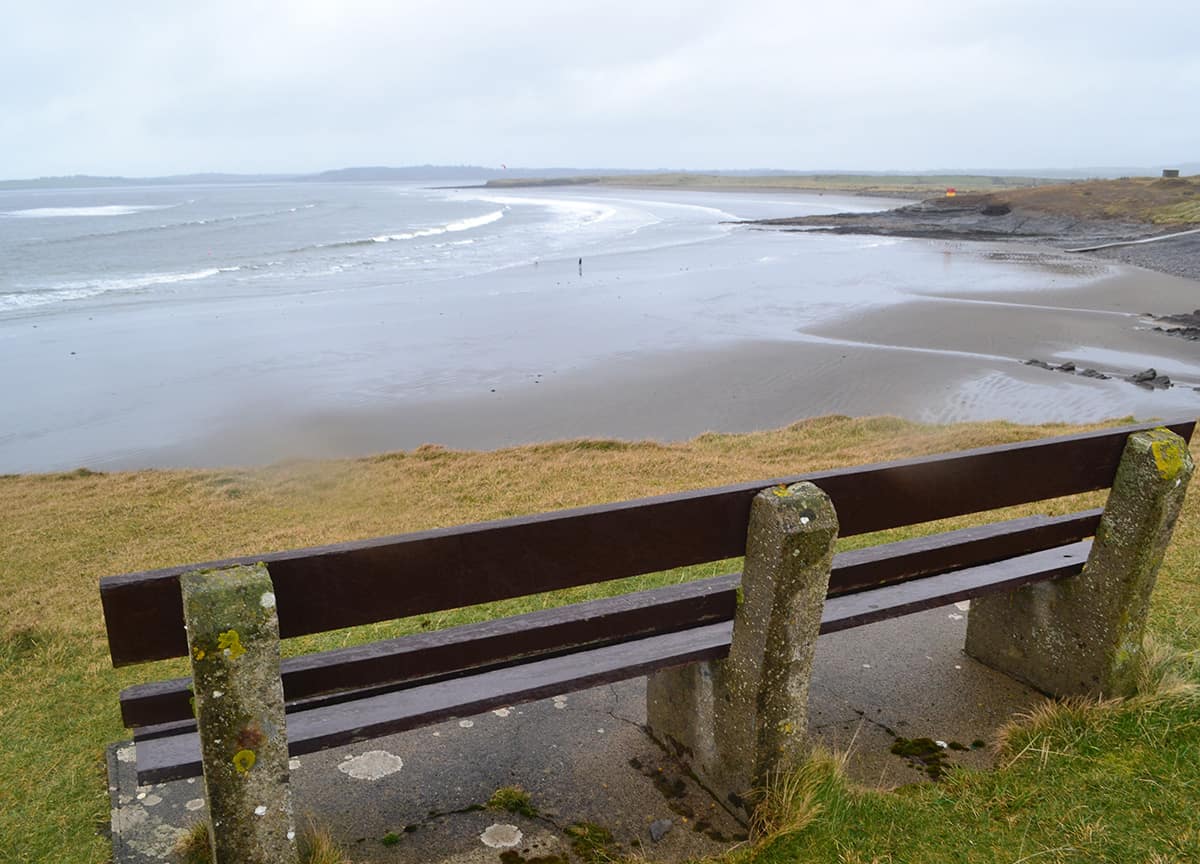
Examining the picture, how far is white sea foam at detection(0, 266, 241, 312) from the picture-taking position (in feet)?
99.0

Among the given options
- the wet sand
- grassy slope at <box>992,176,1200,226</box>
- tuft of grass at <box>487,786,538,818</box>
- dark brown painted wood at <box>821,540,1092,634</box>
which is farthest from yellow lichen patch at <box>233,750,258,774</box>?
grassy slope at <box>992,176,1200,226</box>

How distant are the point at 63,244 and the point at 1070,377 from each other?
5075cm

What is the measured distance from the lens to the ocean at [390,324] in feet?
52.2

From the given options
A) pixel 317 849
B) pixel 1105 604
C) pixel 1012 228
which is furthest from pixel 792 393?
pixel 1012 228

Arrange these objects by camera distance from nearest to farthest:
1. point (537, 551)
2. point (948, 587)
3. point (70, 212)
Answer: point (537, 551), point (948, 587), point (70, 212)

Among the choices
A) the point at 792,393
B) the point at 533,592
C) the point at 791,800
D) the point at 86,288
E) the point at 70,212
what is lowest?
the point at 70,212

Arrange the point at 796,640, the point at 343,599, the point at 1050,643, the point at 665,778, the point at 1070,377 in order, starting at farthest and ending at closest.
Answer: the point at 1070,377
the point at 1050,643
the point at 665,778
the point at 796,640
the point at 343,599

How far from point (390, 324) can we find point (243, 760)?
23.1 meters

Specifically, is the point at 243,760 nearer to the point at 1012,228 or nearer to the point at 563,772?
the point at 563,772

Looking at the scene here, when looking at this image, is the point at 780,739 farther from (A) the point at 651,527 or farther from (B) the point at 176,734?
(B) the point at 176,734

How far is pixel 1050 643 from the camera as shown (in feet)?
12.6

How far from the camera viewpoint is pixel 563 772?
129 inches

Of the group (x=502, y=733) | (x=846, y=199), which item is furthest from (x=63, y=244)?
(x=846, y=199)

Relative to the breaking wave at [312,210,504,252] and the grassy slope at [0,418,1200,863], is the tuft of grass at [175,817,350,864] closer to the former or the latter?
the grassy slope at [0,418,1200,863]
